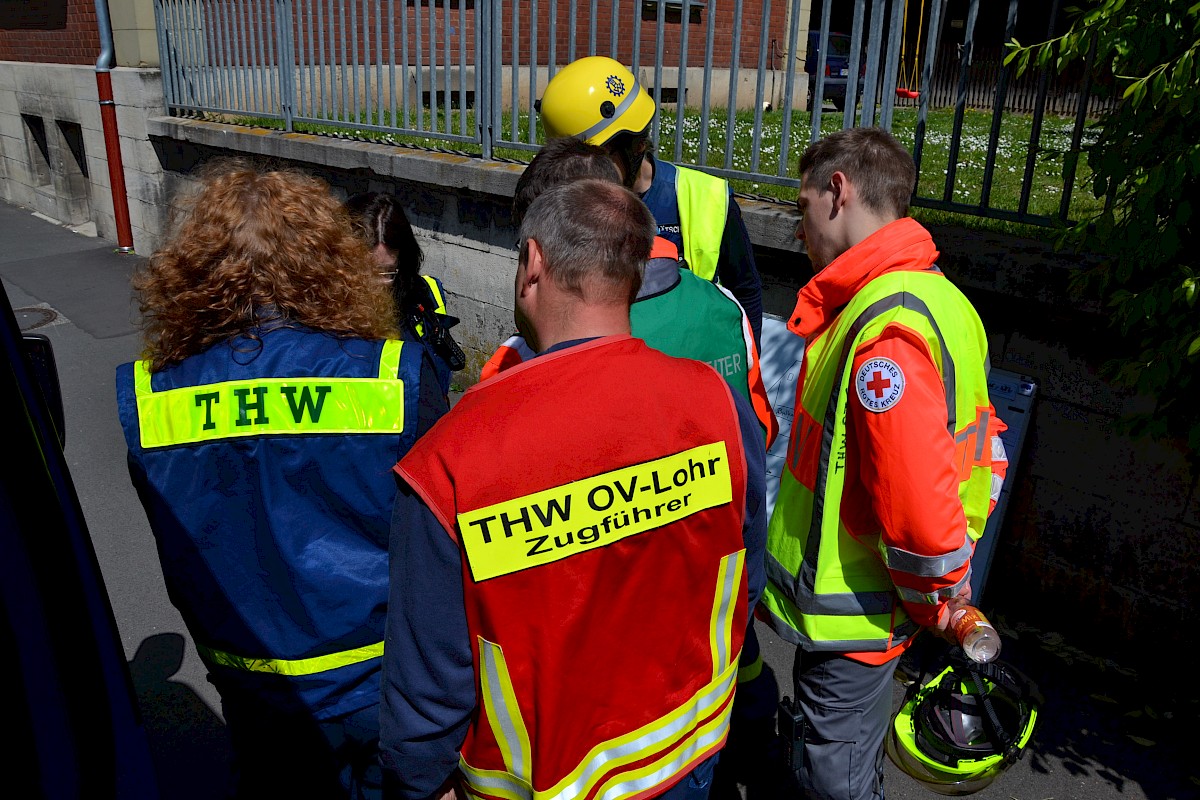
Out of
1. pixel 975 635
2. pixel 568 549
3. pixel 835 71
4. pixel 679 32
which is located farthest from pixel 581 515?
pixel 679 32

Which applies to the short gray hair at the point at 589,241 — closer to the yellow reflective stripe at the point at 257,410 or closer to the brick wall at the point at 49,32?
the yellow reflective stripe at the point at 257,410

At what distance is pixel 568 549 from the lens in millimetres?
1502

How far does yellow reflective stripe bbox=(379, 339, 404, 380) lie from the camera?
1927 millimetres

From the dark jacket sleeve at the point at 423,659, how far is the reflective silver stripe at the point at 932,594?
42.5 inches

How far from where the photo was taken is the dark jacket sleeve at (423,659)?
1.49 metres

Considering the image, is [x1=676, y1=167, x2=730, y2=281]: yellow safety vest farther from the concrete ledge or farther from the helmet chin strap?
the concrete ledge

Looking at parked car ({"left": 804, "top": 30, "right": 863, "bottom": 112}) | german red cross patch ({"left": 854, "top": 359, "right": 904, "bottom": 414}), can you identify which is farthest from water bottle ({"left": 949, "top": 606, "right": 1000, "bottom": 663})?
parked car ({"left": 804, "top": 30, "right": 863, "bottom": 112})

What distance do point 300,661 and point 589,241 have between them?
1135 millimetres

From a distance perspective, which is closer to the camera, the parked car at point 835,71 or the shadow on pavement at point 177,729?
the shadow on pavement at point 177,729

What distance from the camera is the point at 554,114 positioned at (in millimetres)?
4012

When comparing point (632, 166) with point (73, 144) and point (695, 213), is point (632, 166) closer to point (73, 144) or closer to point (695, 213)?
point (695, 213)

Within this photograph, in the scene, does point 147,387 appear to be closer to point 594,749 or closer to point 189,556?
point 189,556

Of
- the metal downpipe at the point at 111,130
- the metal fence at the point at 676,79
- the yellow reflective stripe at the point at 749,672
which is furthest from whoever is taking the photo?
the metal downpipe at the point at 111,130

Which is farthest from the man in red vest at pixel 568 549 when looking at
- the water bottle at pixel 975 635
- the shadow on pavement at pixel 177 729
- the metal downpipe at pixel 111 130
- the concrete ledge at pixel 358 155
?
the metal downpipe at pixel 111 130
